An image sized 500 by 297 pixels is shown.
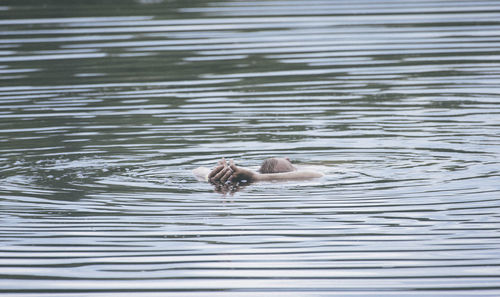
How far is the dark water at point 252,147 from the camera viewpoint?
27.0ft

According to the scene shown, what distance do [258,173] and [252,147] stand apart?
1.91 metres

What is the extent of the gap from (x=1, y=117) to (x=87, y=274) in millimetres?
8373

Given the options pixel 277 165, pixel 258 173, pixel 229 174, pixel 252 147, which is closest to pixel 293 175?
pixel 277 165

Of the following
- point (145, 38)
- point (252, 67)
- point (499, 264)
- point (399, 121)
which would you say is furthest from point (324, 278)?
point (145, 38)

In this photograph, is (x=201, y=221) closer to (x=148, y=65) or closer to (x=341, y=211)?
(x=341, y=211)

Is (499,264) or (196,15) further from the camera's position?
(196,15)

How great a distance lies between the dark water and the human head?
0.32 meters

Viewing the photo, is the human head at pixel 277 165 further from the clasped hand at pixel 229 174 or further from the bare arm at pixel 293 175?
the clasped hand at pixel 229 174

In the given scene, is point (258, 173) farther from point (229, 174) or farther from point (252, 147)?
point (252, 147)

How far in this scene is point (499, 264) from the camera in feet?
26.4

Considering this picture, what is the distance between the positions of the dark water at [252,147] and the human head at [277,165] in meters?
0.32

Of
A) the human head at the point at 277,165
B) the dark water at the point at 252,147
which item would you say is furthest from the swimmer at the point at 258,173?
the dark water at the point at 252,147

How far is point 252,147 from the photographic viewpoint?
44.6ft

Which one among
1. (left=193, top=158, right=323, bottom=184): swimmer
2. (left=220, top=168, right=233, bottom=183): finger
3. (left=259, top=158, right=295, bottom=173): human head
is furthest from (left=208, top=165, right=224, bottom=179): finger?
(left=259, top=158, right=295, bottom=173): human head
